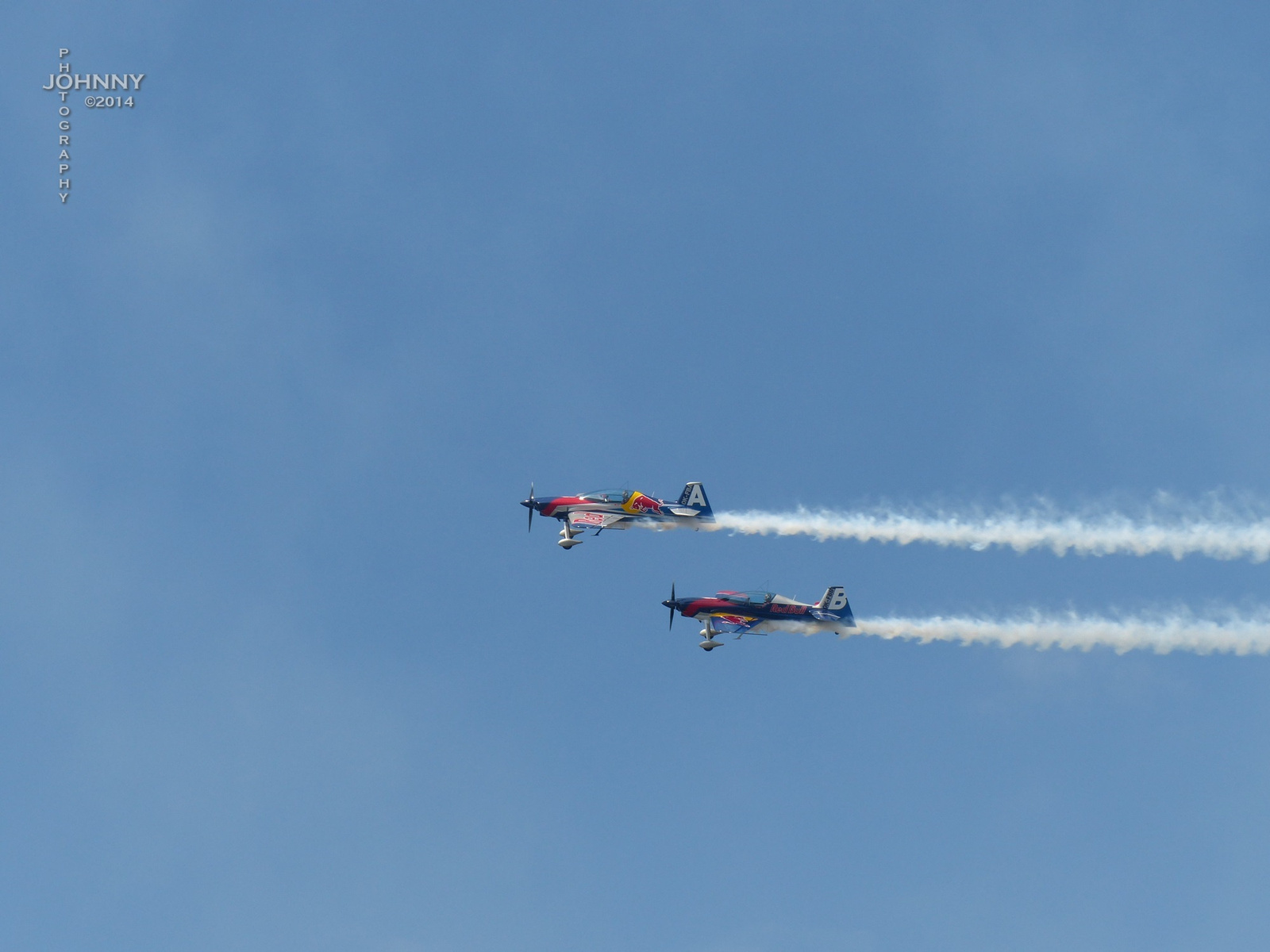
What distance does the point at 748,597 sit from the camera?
8956 cm

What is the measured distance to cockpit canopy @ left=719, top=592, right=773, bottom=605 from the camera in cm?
8925

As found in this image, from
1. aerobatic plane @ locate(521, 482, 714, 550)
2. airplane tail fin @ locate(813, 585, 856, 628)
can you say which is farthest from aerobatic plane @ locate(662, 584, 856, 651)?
aerobatic plane @ locate(521, 482, 714, 550)

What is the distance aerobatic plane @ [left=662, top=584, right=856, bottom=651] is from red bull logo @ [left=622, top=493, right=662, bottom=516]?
949cm

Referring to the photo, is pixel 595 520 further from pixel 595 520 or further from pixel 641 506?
pixel 641 506

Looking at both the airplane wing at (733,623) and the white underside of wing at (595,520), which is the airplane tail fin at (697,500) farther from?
the airplane wing at (733,623)

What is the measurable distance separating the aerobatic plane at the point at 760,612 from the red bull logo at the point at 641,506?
9.49 metres

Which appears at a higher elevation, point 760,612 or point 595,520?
point 595,520

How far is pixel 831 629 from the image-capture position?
289ft

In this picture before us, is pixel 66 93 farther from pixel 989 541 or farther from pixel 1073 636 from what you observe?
pixel 1073 636

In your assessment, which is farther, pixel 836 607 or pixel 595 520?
pixel 595 520

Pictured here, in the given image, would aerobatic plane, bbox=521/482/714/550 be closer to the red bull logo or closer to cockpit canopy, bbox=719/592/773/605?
the red bull logo

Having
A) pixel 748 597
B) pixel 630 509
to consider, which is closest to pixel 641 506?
pixel 630 509

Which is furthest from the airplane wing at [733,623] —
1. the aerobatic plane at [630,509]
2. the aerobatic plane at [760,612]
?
the aerobatic plane at [630,509]

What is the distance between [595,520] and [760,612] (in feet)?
46.2
